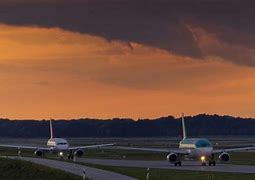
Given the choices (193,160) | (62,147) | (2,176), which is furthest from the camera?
(62,147)

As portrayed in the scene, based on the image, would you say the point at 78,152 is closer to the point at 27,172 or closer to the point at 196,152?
the point at 196,152

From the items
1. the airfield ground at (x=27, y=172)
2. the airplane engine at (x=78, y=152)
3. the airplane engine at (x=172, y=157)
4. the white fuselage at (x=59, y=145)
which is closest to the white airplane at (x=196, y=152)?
the airplane engine at (x=172, y=157)

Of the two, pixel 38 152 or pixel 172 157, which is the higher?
pixel 38 152

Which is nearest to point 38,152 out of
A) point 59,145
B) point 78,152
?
point 59,145

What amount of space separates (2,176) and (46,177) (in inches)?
389

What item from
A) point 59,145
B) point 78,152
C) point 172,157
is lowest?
point 172,157

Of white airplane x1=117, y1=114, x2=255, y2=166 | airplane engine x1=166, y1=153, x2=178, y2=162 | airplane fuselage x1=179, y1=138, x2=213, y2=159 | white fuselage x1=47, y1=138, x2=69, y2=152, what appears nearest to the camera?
airplane engine x1=166, y1=153, x2=178, y2=162

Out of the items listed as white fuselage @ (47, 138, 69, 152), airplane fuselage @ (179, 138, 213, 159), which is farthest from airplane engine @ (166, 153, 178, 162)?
white fuselage @ (47, 138, 69, 152)

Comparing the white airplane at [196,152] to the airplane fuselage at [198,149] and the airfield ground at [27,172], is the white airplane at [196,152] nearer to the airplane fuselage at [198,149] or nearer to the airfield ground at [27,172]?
the airplane fuselage at [198,149]

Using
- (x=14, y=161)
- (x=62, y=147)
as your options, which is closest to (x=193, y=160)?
(x=62, y=147)

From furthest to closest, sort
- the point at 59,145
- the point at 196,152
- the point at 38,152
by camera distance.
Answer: the point at 38,152 < the point at 59,145 < the point at 196,152

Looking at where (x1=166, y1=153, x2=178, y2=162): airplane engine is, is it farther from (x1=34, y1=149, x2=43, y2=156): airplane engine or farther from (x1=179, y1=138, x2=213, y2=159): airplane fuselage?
(x1=34, y1=149, x2=43, y2=156): airplane engine

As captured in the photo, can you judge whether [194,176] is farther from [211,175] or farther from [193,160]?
[193,160]

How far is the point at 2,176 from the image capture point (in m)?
73.5
